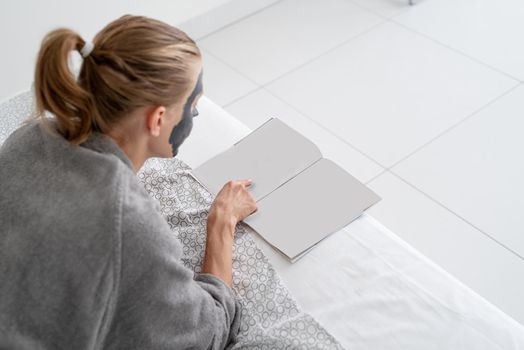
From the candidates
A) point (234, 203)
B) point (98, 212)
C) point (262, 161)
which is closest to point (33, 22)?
point (262, 161)

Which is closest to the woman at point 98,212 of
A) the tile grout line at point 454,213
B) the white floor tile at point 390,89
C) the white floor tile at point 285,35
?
the tile grout line at point 454,213

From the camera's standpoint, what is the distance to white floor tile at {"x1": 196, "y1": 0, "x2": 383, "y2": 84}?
274 centimetres

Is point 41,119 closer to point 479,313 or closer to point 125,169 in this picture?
point 125,169

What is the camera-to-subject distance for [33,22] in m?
2.38

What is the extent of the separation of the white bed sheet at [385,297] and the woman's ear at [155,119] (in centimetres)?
40

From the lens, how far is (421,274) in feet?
4.47

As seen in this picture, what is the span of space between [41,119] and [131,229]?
0.97ft

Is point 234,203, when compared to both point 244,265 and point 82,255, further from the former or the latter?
point 82,255

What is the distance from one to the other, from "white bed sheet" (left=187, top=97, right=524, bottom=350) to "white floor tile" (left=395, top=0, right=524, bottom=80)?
143 cm

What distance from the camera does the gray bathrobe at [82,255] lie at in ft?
3.34

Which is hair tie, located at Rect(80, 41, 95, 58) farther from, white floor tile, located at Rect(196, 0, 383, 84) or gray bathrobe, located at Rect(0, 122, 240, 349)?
white floor tile, located at Rect(196, 0, 383, 84)

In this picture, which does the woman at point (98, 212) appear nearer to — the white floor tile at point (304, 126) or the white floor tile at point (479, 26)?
the white floor tile at point (304, 126)

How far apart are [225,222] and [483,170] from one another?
1113 mm

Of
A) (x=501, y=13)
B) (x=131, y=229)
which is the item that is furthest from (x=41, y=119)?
(x=501, y=13)
